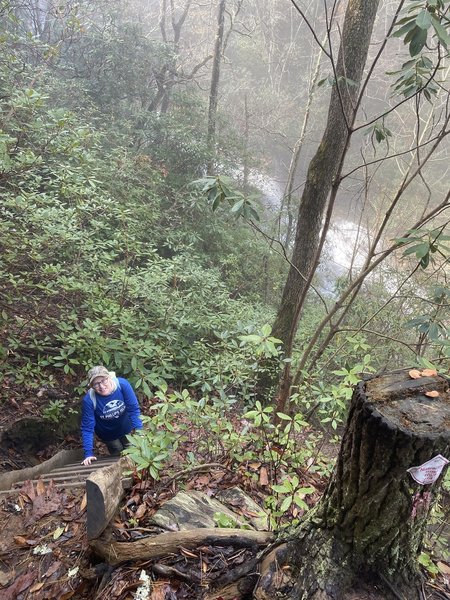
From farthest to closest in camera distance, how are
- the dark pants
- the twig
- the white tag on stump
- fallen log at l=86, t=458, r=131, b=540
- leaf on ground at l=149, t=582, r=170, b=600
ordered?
the dark pants → the twig → fallen log at l=86, t=458, r=131, b=540 → leaf on ground at l=149, t=582, r=170, b=600 → the white tag on stump

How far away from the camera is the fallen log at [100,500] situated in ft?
6.10

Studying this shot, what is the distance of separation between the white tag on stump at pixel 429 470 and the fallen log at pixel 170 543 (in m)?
0.86

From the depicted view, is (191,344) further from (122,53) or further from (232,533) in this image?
(122,53)

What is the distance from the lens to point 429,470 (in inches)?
52.2

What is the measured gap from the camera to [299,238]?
17.3 feet

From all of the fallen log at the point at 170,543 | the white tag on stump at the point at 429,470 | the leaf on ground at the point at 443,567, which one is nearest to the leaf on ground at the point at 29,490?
the fallen log at the point at 170,543

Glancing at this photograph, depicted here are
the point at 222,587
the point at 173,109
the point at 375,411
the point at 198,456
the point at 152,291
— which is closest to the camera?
the point at 375,411

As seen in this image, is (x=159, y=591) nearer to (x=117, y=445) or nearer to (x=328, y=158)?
(x=117, y=445)

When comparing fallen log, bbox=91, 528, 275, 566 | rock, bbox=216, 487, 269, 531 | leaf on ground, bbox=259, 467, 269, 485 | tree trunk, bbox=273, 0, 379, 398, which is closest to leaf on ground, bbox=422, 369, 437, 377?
fallen log, bbox=91, 528, 275, 566

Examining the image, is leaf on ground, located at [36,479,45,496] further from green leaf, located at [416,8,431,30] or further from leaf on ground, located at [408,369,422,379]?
green leaf, located at [416,8,431,30]

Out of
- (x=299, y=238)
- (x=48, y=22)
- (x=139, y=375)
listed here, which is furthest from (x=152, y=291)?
(x=48, y=22)

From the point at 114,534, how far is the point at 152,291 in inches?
177

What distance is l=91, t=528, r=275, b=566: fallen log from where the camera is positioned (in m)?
1.87

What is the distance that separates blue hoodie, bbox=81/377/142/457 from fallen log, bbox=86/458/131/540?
2.25 metres
